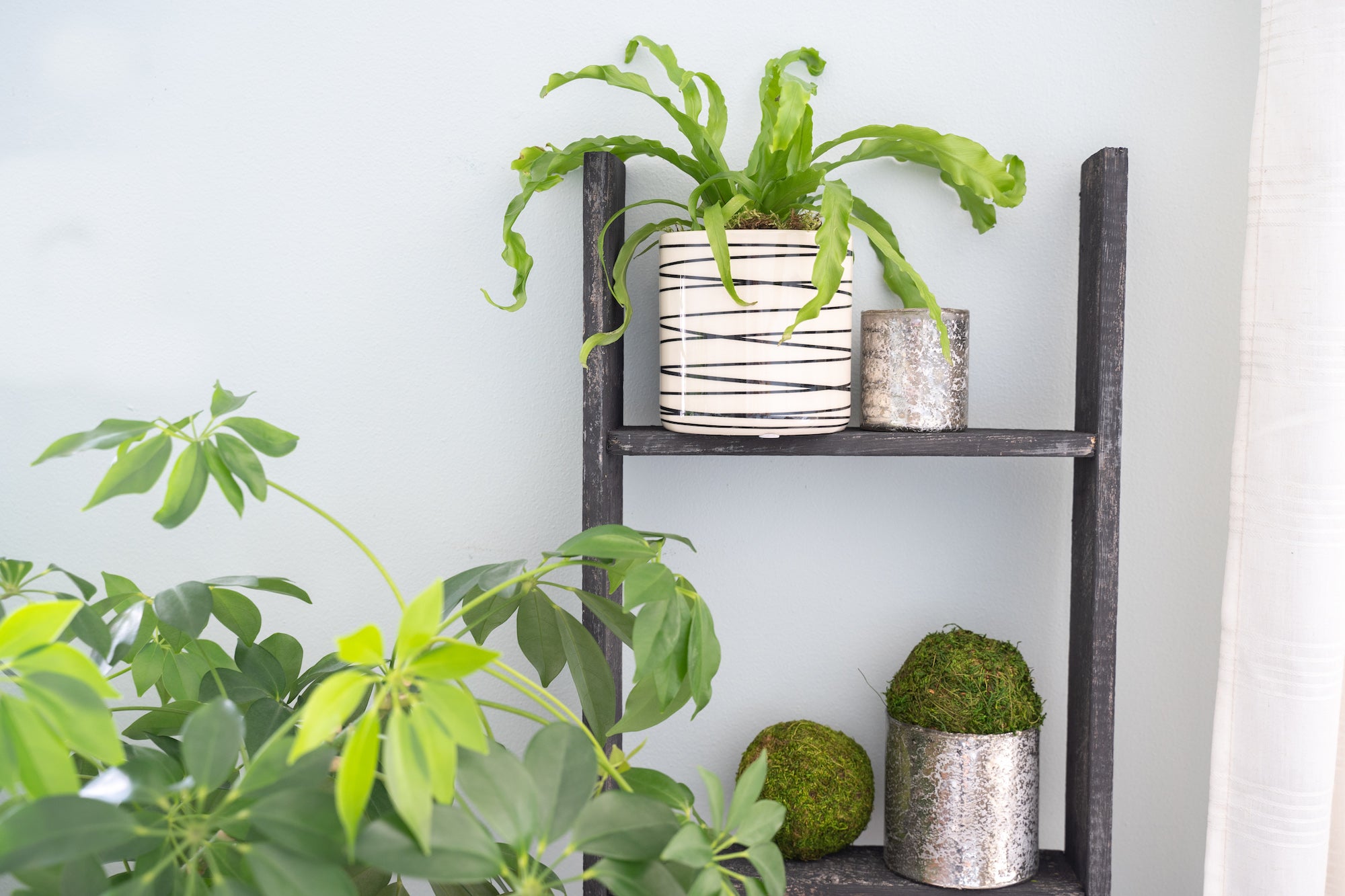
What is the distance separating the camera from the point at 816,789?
2.79 feet

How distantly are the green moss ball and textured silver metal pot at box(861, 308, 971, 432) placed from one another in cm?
22

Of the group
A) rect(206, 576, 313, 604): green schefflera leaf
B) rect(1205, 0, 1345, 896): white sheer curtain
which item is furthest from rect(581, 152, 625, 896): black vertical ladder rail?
rect(1205, 0, 1345, 896): white sheer curtain

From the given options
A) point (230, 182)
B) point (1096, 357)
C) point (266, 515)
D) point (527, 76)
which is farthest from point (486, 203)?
point (1096, 357)

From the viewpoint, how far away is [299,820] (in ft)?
1.33

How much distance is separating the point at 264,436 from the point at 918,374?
1.88ft

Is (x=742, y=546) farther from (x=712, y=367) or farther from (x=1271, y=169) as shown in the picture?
(x=1271, y=169)

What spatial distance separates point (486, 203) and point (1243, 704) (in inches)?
35.7

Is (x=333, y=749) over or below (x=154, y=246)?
below

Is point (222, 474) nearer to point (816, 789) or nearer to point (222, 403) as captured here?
point (222, 403)

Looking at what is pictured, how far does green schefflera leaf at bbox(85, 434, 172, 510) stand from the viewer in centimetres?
50

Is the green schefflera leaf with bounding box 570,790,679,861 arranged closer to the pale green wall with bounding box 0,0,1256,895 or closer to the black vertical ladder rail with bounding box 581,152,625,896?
the black vertical ladder rail with bounding box 581,152,625,896

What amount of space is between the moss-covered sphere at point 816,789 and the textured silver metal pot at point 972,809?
0.06 metres

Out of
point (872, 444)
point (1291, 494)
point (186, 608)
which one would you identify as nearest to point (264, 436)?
point (186, 608)

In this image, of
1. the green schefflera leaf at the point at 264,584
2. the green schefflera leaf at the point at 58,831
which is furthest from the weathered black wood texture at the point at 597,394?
the green schefflera leaf at the point at 58,831
